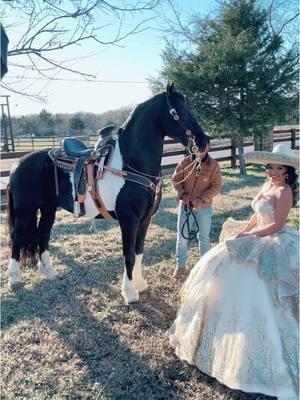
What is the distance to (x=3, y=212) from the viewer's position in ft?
22.9

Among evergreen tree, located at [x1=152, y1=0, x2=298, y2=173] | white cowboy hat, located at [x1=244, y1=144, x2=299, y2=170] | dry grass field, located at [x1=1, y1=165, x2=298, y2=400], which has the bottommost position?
dry grass field, located at [x1=1, y1=165, x2=298, y2=400]

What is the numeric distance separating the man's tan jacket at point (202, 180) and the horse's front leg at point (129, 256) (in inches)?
29.5

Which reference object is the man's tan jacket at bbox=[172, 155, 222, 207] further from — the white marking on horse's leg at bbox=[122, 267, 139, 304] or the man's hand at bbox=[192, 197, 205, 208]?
the white marking on horse's leg at bbox=[122, 267, 139, 304]

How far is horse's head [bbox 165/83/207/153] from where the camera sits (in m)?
3.19

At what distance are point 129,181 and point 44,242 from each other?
1485 mm

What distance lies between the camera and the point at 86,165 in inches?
137

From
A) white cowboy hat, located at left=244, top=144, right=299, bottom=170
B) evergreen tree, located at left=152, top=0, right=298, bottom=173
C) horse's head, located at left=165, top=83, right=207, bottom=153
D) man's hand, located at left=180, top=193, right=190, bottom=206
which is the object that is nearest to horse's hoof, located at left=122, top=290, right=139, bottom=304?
man's hand, located at left=180, top=193, right=190, bottom=206

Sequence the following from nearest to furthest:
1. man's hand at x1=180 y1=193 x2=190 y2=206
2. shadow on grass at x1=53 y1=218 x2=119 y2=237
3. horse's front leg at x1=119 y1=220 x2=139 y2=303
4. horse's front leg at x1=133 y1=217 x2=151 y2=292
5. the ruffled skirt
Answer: the ruffled skirt → horse's front leg at x1=119 y1=220 x2=139 y2=303 → horse's front leg at x1=133 y1=217 x2=151 y2=292 → man's hand at x1=180 y1=193 x2=190 y2=206 → shadow on grass at x1=53 y1=218 x2=119 y2=237

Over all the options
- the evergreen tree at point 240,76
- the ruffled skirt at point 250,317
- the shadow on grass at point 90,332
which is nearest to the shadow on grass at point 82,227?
the shadow on grass at point 90,332

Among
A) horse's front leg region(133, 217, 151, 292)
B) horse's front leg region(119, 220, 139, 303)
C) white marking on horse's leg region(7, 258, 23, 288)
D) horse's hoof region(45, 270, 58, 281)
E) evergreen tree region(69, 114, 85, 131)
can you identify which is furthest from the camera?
evergreen tree region(69, 114, 85, 131)

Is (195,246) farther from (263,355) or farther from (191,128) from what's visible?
(263,355)

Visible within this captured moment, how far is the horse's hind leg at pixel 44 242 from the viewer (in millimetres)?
4031

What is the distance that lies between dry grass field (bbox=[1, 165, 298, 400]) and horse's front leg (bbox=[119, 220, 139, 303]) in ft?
0.34

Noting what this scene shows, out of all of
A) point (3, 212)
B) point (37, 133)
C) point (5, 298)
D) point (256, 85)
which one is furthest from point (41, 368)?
point (37, 133)
